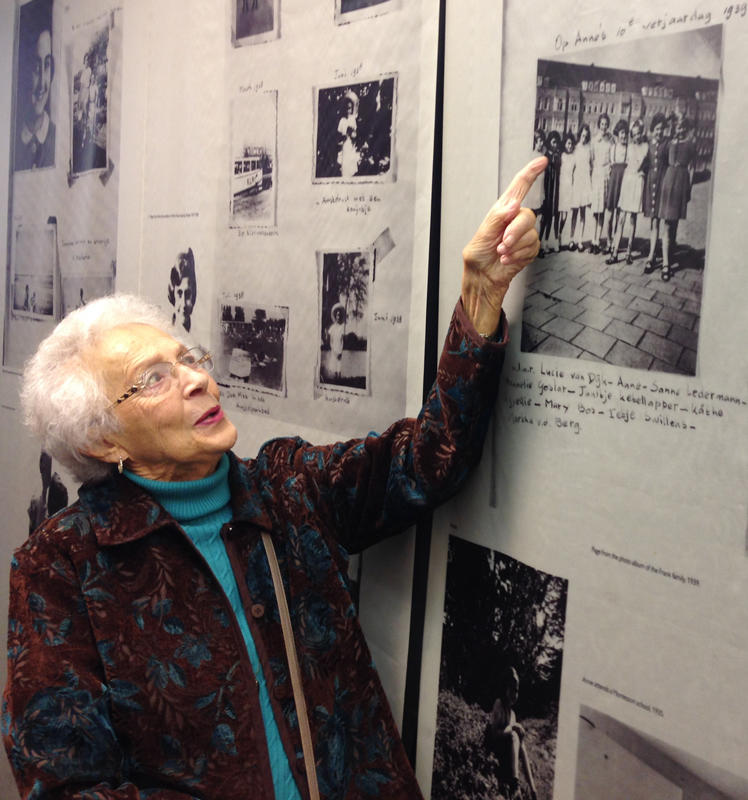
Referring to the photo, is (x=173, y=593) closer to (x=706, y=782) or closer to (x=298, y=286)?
(x=298, y=286)

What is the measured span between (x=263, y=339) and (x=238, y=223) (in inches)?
8.5

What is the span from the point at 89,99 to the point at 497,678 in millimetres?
1561

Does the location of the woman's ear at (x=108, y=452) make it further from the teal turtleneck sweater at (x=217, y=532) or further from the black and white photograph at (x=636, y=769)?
the black and white photograph at (x=636, y=769)

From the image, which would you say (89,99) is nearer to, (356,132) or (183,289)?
(183,289)

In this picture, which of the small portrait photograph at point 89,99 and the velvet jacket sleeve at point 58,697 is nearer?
the velvet jacket sleeve at point 58,697

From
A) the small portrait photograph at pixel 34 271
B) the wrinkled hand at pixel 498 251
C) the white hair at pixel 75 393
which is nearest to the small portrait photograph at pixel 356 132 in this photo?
the wrinkled hand at pixel 498 251

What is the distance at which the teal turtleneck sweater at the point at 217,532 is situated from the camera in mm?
1132

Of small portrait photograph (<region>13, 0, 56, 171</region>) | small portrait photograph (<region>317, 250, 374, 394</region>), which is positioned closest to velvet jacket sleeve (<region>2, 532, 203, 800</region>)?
small portrait photograph (<region>317, 250, 374, 394</region>)

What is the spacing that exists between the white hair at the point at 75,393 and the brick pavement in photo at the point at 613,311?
591 mm

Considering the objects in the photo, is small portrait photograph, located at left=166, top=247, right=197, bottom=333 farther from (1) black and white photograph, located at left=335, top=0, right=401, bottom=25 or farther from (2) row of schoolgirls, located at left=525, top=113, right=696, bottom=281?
(2) row of schoolgirls, located at left=525, top=113, right=696, bottom=281

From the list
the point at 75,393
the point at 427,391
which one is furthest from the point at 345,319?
the point at 75,393

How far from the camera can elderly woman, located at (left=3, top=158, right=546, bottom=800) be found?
41.4 inches

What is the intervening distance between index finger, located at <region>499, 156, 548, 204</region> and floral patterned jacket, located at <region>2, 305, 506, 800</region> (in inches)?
6.3

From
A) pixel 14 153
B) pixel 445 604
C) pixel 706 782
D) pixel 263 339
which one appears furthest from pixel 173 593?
pixel 14 153
